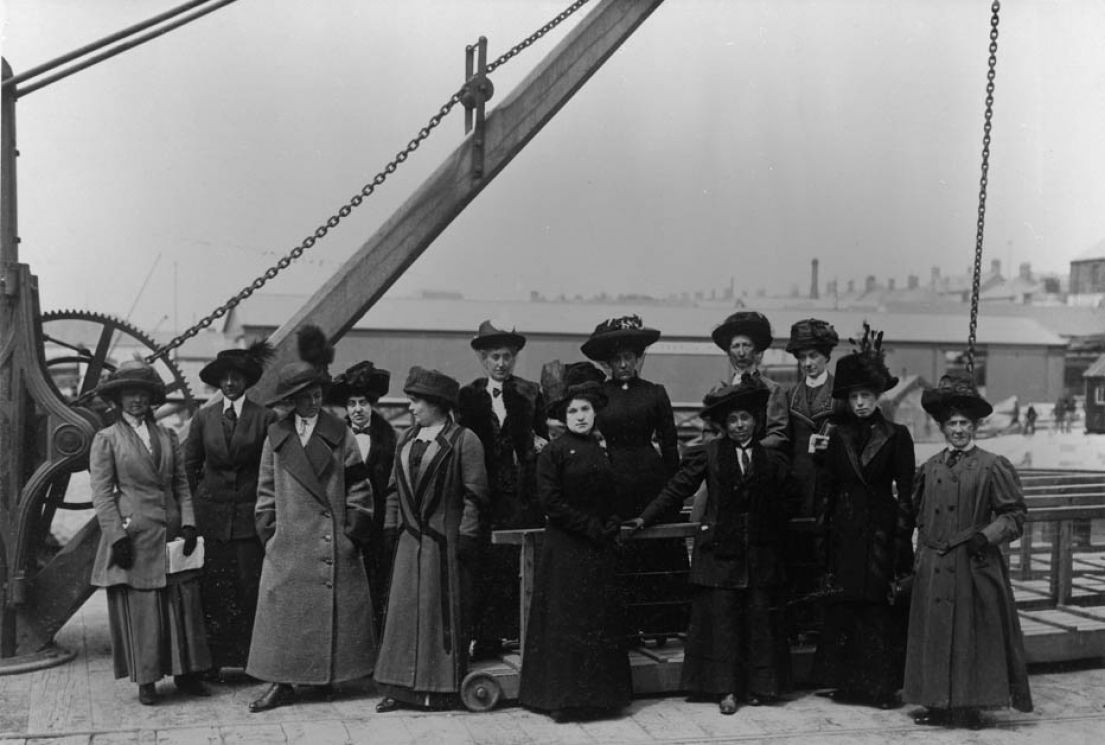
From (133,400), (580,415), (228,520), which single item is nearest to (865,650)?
(580,415)

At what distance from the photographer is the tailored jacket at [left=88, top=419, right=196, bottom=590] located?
5684 mm

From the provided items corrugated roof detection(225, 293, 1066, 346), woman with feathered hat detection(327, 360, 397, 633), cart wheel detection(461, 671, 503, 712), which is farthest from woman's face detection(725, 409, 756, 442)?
corrugated roof detection(225, 293, 1066, 346)

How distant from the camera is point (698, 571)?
5.71 m

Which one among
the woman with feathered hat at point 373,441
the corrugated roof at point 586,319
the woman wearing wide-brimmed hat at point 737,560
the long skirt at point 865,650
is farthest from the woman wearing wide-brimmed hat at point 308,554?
the corrugated roof at point 586,319

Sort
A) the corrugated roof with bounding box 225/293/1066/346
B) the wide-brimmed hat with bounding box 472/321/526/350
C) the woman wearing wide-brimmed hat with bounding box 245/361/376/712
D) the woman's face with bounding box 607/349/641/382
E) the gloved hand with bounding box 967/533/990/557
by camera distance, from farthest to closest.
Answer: the corrugated roof with bounding box 225/293/1066/346 → the woman's face with bounding box 607/349/641/382 → the wide-brimmed hat with bounding box 472/321/526/350 → the woman wearing wide-brimmed hat with bounding box 245/361/376/712 → the gloved hand with bounding box 967/533/990/557

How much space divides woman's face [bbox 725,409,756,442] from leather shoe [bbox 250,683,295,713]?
267 centimetres

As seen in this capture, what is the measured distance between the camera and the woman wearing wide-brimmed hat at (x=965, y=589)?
17.6ft

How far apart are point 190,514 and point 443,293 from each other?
32.3 m

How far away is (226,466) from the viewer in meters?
6.11

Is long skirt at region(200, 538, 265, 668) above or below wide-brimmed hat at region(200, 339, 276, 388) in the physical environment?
below

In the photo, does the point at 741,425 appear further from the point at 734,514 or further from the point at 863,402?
the point at 863,402

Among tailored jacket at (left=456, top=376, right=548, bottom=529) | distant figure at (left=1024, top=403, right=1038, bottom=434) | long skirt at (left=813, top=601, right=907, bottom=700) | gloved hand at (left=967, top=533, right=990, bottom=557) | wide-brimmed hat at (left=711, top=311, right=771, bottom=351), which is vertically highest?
wide-brimmed hat at (left=711, top=311, right=771, bottom=351)

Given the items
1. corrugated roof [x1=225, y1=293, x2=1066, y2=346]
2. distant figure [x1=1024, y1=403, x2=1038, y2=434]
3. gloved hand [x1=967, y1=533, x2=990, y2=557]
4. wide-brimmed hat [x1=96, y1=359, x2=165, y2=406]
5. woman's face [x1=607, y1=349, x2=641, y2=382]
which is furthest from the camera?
distant figure [x1=1024, y1=403, x2=1038, y2=434]

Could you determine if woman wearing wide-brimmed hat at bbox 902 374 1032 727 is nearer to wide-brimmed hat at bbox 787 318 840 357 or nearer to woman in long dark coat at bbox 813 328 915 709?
woman in long dark coat at bbox 813 328 915 709
